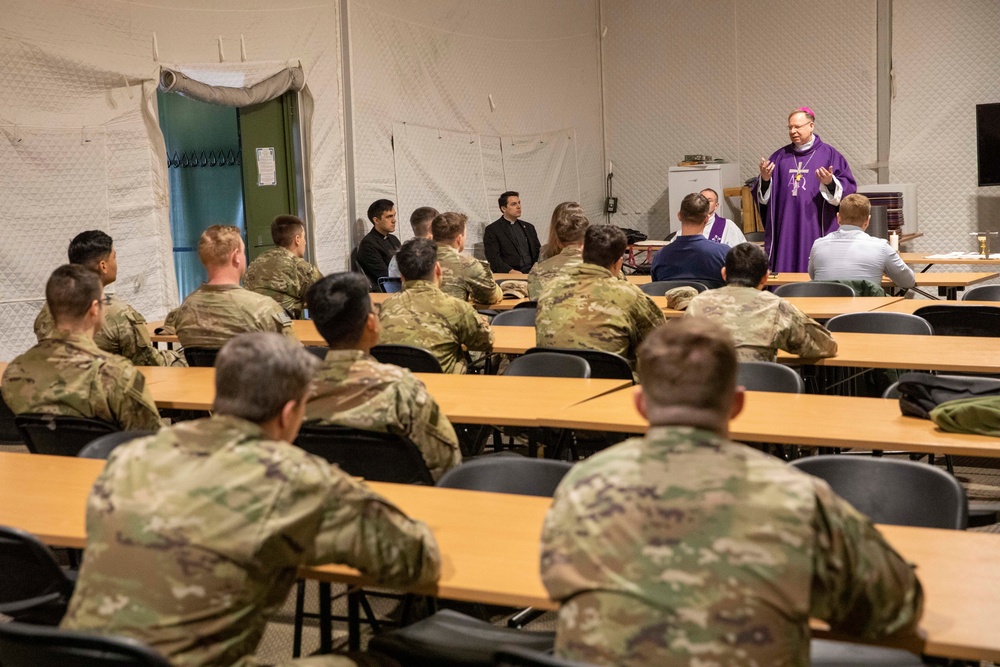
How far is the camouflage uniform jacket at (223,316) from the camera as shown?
5164 millimetres

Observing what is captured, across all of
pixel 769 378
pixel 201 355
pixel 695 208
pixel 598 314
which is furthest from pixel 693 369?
pixel 695 208

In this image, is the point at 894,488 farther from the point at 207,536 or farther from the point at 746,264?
the point at 746,264

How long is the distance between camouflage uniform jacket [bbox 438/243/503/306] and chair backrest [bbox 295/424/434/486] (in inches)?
156

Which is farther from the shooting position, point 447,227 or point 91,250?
point 447,227

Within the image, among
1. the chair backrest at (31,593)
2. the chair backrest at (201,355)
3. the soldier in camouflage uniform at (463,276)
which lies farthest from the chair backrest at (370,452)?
the soldier in camouflage uniform at (463,276)

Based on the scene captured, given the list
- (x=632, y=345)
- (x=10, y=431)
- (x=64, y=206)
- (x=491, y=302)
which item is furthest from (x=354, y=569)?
(x=64, y=206)

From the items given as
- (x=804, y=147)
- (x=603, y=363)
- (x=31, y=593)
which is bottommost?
(x=31, y=593)

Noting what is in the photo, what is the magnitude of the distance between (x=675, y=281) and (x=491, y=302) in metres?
1.22

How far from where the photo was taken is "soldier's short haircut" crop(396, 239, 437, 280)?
16.4 feet

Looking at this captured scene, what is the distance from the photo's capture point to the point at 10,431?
17.8 feet

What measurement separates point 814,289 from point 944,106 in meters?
5.94

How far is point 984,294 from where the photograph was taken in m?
6.64

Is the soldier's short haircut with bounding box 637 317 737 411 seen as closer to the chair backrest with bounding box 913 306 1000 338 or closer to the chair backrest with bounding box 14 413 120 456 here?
the chair backrest with bounding box 14 413 120 456

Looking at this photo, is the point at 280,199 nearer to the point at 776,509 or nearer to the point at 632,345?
the point at 632,345
